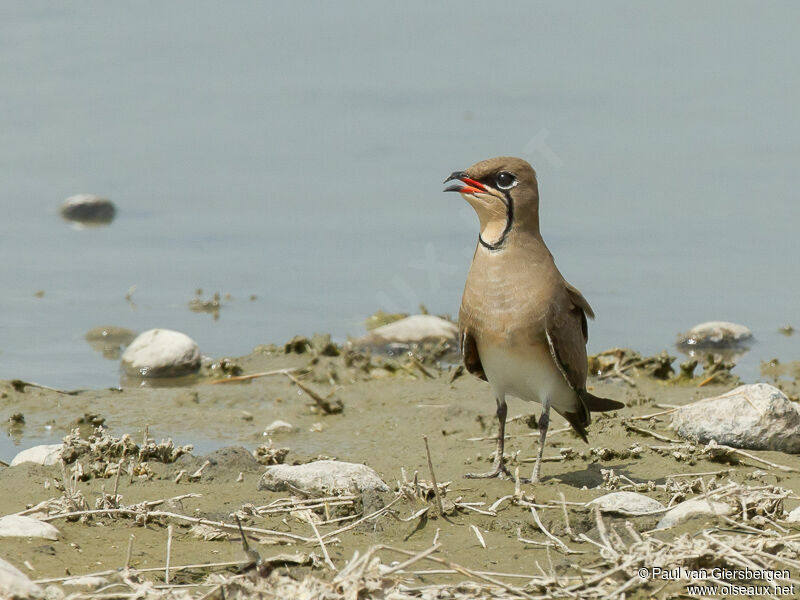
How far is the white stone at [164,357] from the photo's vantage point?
9.51 metres

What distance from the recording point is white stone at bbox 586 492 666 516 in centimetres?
552

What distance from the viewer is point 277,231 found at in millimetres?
12672

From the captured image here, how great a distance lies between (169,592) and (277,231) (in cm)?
841

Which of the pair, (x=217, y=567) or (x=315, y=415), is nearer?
(x=217, y=567)

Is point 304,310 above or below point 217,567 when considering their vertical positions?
below

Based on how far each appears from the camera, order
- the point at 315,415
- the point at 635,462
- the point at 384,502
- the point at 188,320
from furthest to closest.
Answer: the point at 188,320
the point at 315,415
the point at 635,462
the point at 384,502

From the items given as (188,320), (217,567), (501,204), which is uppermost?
(501,204)

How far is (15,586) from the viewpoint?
4.25 m

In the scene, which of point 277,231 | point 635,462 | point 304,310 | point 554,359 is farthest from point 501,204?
point 277,231

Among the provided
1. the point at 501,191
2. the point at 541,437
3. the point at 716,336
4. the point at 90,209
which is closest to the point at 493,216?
the point at 501,191

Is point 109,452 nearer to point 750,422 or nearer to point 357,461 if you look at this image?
point 357,461

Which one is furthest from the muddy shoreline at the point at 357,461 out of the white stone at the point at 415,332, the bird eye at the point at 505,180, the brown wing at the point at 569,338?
the bird eye at the point at 505,180

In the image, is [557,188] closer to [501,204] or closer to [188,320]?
[188,320]

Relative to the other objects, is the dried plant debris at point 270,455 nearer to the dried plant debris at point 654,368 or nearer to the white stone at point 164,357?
the white stone at point 164,357
